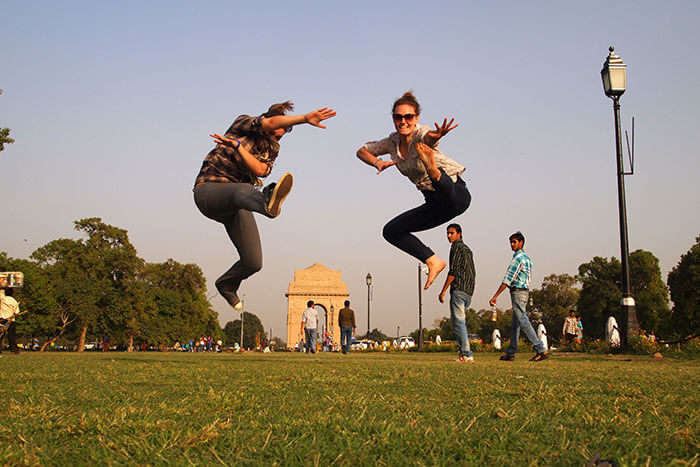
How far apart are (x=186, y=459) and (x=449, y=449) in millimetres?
843

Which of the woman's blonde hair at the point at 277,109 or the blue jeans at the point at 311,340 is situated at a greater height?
the woman's blonde hair at the point at 277,109

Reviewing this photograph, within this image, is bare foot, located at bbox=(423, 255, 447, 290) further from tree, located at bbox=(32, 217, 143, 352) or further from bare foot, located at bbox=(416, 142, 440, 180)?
tree, located at bbox=(32, 217, 143, 352)

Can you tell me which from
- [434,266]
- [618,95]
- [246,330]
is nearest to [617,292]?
[618,95]

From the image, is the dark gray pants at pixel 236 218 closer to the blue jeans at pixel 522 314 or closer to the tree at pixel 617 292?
the blue jeans at pixel 522 314

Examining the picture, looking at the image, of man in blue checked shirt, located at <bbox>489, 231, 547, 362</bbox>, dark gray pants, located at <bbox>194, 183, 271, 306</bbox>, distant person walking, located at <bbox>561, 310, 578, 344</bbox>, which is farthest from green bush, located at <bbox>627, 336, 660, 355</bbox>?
dark gray pants, located at <bbox>194, 183, 271, 306</bbox>

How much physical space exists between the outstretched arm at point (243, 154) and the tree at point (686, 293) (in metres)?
46.8

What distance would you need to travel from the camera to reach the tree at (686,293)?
45594mm

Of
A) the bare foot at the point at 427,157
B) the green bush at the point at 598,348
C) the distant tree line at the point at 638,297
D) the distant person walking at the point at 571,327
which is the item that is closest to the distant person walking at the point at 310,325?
the green bush at the point at 598,348

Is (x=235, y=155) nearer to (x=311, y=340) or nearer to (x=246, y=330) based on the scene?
(x=311, y=340)

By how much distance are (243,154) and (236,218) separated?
84 centimetres

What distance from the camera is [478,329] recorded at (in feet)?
361

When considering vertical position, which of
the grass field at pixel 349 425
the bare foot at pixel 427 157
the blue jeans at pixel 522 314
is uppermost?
the bare foot at pixel 427 157

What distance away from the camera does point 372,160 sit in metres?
7.32

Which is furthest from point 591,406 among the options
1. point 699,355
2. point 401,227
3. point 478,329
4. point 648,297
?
point 478,329
